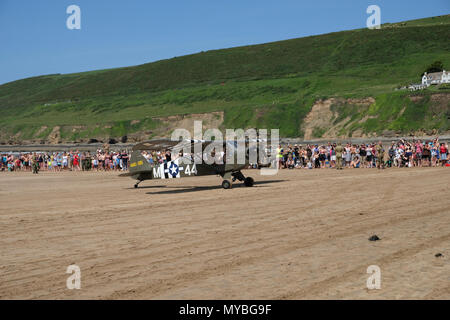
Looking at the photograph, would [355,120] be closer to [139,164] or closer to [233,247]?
[139,164]

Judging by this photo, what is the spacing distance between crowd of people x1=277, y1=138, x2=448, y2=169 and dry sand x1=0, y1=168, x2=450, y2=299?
14436mm

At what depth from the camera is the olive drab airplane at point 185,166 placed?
2186 centimetres

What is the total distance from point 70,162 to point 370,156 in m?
26.4

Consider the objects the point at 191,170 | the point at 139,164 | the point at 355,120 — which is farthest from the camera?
the point at 355,120

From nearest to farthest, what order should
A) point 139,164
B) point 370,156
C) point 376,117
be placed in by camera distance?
1. point 139,164
2. point 370,156
3. point 376,117

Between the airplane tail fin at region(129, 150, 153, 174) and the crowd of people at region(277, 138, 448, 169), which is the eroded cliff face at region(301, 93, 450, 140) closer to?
the crowd of people at region(277, 138, 448, 169)

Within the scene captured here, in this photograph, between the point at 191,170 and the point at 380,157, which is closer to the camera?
the point at 191,170

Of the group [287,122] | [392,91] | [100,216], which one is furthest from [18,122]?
[100,216]

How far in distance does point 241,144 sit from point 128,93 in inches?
4428

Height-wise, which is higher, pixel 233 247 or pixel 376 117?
pixel 376 117

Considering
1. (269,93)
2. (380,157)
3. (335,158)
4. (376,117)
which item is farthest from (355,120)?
(380,157)

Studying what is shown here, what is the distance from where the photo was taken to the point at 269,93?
3762 inches

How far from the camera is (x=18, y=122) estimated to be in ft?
390
